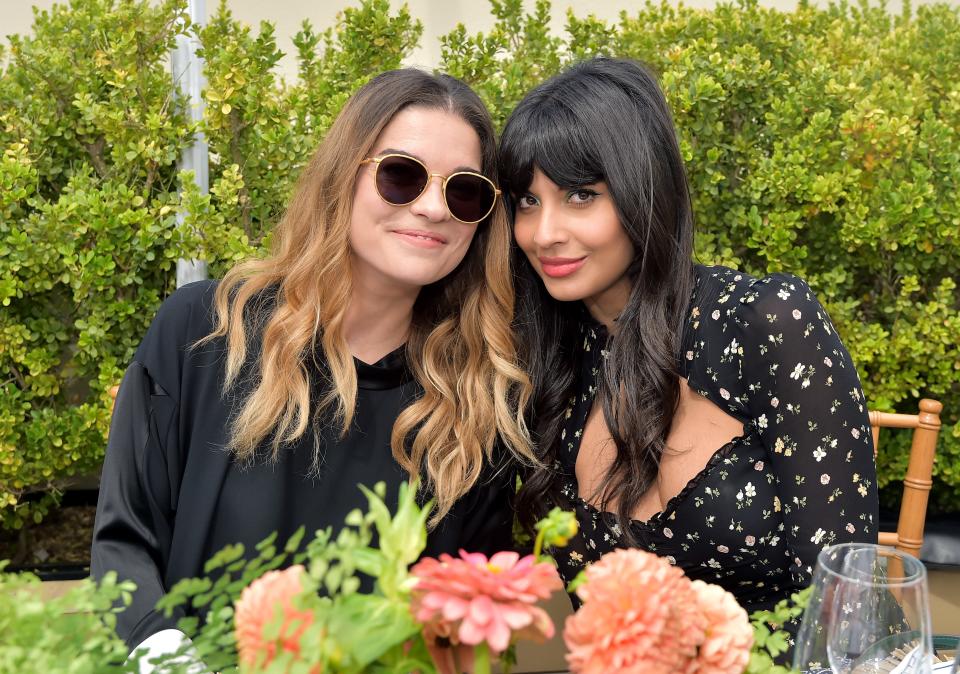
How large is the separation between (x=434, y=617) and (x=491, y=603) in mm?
67

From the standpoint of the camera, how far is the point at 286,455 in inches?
84.7

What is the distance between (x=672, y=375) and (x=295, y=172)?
5.95ft

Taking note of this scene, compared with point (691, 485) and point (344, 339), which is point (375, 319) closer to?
point (344, 339)

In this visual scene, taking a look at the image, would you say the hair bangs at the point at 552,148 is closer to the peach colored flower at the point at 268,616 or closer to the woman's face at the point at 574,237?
the woman's face at the point at 574,237

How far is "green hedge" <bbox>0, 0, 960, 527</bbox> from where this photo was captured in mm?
3348

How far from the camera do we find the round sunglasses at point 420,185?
212cm

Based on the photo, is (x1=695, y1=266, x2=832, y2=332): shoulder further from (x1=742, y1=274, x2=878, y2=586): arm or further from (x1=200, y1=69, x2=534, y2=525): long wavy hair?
(x1=200, y1=69, x2=534, y2=525): long wavy hair

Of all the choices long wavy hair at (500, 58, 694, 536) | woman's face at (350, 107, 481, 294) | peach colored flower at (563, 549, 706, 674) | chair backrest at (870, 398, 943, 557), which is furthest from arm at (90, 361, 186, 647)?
chair backrest at (870, 398, 943, 557)

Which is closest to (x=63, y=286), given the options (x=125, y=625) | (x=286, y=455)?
(x=286, y=455)

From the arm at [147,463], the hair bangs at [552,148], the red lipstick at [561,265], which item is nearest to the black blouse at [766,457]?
the red lipstick at [561,265]

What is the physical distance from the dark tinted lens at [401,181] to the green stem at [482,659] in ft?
4.64

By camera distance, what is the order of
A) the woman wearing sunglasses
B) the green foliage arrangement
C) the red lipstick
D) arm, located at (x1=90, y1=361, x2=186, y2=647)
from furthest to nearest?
the red lipstick
the woman wearing sunglasses
arm, located at (x1=90, y1=361, x2=186, y2=647)
the green foliage arrangement

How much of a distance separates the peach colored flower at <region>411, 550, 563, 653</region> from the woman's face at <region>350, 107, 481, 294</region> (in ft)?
4.59

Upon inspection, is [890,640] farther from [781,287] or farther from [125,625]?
[125,625]
